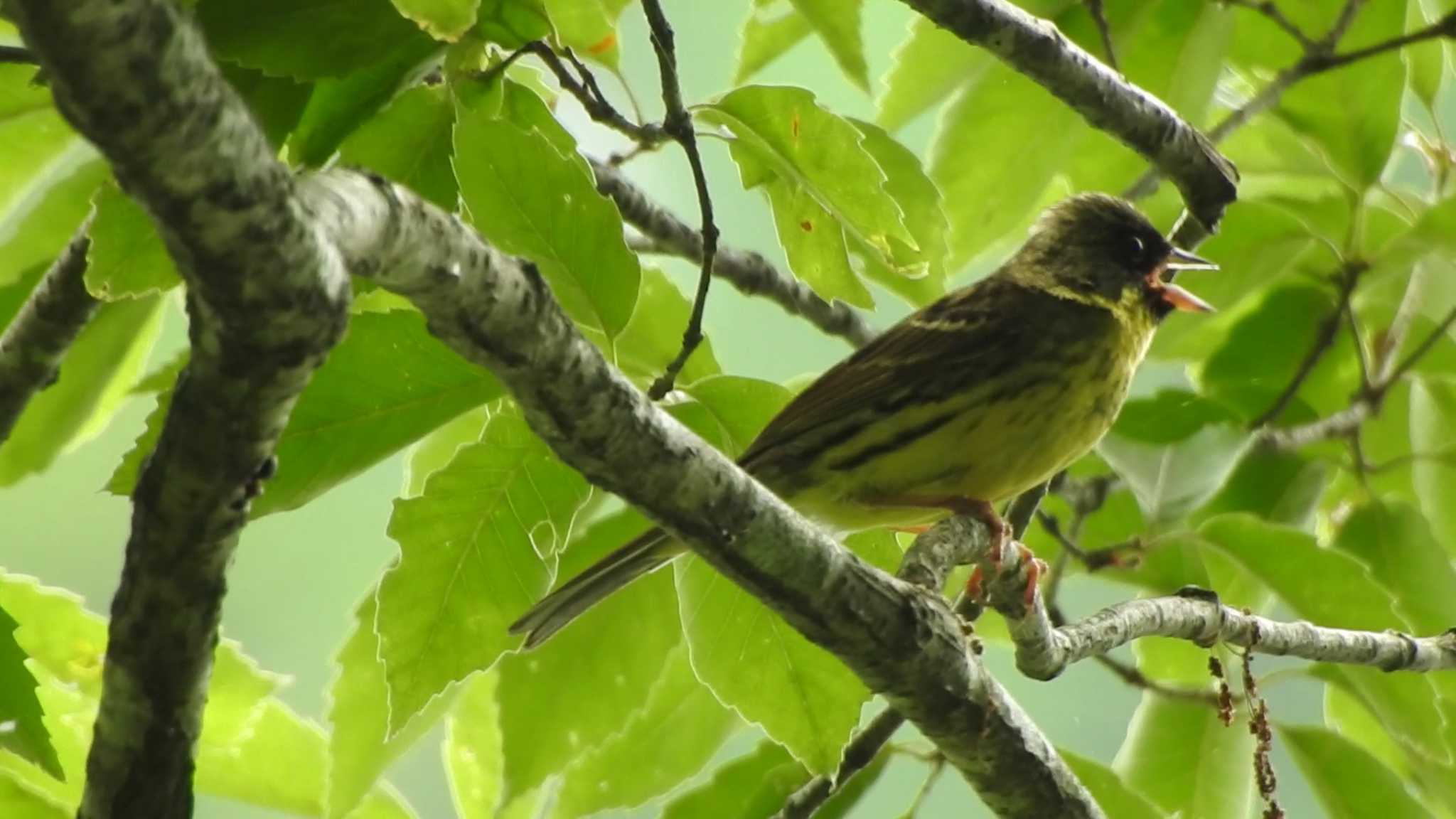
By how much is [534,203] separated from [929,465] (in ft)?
4.54

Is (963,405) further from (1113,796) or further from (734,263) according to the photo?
(1113,796)

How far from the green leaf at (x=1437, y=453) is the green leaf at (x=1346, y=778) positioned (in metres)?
0.84

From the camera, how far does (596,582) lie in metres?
2.37

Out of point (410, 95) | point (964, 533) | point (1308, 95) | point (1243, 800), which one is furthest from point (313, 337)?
point (1308, 95)

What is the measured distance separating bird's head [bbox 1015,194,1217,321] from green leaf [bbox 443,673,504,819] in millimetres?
1446

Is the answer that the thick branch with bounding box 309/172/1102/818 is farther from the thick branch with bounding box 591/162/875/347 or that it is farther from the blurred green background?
the blurred green background

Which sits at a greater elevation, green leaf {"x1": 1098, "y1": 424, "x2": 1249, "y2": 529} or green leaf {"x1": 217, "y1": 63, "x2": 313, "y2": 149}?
green leaf {"x1": 1098, "y1": 424, "x2": 1249, "y2": 529}

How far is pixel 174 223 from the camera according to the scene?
93 centimetres

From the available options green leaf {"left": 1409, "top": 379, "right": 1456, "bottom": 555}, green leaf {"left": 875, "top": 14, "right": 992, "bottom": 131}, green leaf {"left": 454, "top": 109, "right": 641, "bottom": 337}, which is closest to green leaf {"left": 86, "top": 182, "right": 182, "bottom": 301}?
green leaf {"left": 454, "top": 109, "right": 641, "bottom": 337}

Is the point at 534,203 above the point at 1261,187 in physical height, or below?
below

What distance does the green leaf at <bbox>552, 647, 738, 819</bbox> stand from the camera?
8.22 feet

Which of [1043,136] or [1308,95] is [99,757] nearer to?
[1043,136]

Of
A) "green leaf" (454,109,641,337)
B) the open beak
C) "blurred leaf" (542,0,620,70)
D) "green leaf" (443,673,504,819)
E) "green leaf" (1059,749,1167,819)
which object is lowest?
"green leaf" (443,673,504,819)

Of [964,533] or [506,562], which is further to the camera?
[964,533]
